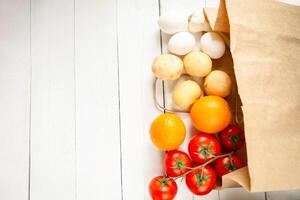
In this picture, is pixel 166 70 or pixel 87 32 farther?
pixel 87 32

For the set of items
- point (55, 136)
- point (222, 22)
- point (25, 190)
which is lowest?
point (25, 190)

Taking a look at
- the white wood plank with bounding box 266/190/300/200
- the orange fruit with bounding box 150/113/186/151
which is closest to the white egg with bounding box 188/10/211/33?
the orange fruit with bounding box 150/113/186/151

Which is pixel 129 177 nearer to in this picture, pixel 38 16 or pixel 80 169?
pixel 80 169

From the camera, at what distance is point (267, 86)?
0.67 meters

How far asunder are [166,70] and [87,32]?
0.25 meters

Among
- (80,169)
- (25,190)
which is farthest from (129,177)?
(25,190)

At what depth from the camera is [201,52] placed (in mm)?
754

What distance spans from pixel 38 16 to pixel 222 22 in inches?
A: 18.7

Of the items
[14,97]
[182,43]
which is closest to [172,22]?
[182,43]

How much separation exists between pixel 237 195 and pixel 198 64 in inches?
13.3

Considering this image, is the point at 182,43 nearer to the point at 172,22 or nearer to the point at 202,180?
the point at 172,22

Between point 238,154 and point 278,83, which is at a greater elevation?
point 278,83

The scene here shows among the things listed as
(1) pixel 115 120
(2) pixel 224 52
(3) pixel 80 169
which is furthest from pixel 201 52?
(3) pixel 80 169

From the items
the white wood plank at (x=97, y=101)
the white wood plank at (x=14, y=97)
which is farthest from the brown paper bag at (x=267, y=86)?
the white wood plank at (x=14, y=97)
